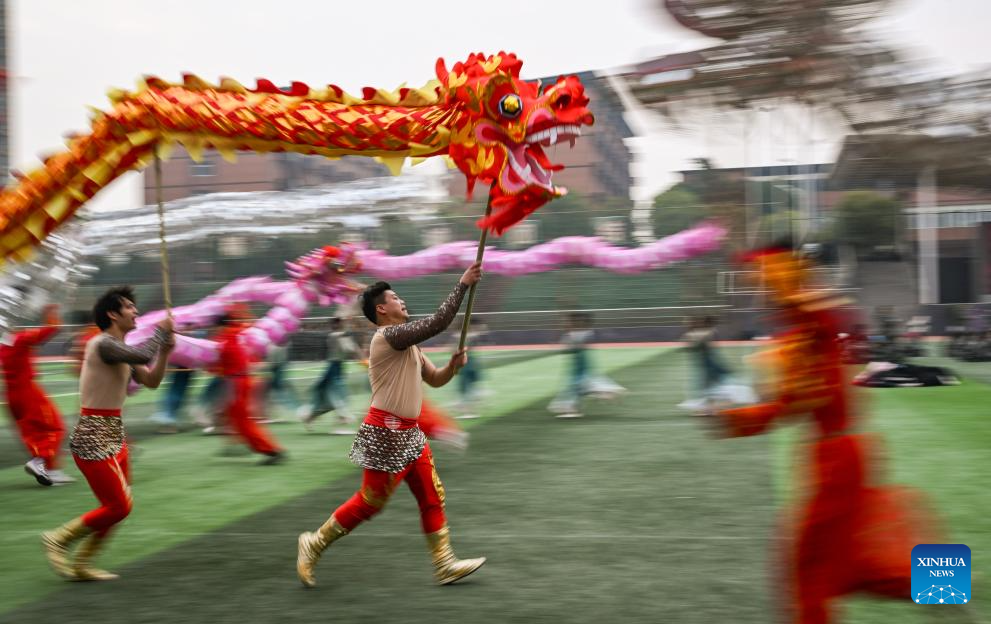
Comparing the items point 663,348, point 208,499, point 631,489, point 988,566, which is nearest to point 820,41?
point 631,489

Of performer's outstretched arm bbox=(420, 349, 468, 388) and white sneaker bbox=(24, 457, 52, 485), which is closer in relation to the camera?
performer's outstretched arm bbox=(420, 349, 468, 388)

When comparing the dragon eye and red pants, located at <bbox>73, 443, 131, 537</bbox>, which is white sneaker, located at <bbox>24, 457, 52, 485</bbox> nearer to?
red pants, located at <bbox>73, 443, 131, 537</bbox>

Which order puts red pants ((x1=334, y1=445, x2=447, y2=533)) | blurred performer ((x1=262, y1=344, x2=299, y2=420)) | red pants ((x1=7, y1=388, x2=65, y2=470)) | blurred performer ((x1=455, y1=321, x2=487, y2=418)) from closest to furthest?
red pants ((x1=334, y1=445, x2=447, y2=533))
red pants ((x1=7, y1=388, x2=65, y2=470))
blurred performer ((x1=262, y1=344, x2=299, y2=420))
blurred performer ((x1=455, y1=321, x2=487, y2=418))

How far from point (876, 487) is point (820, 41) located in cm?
555

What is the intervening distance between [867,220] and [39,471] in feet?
33.2

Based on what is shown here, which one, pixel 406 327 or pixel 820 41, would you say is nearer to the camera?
pixel 406 327

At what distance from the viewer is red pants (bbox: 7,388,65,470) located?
9.18 meters

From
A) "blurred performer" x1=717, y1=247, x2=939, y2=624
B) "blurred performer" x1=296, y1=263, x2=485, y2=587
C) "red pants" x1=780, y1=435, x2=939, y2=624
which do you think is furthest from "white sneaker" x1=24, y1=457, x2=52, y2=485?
"red pants" x1=780, y1=435, x2=939, y2=624

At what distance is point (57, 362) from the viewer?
112 ft

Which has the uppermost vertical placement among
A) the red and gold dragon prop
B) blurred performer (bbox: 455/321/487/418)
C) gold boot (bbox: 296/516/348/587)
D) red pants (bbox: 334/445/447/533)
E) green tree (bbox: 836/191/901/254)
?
the red and gold dragon prop

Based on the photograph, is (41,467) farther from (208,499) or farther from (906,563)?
(906,563)

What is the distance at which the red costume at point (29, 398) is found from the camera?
30.3ft

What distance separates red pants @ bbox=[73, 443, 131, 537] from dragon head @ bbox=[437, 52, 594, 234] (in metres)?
2.78

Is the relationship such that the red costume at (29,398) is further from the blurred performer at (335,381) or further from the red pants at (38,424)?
the blurred performer at (335,381)
